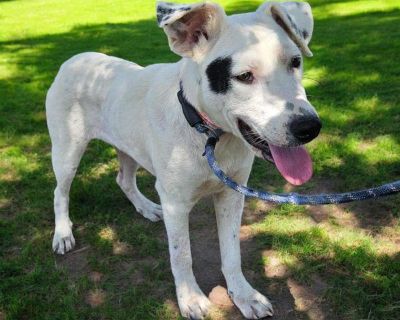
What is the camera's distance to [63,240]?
14.5 ft

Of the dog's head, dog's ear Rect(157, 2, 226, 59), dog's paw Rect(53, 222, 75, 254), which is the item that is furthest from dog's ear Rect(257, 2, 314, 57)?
dog's paw Rect(53, 222, 75, 254)

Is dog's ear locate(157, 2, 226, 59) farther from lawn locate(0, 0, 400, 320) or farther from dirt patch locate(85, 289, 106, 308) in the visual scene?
dirt patch locate(85, 289, 106, 308)

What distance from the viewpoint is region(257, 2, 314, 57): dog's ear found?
293 centimetres

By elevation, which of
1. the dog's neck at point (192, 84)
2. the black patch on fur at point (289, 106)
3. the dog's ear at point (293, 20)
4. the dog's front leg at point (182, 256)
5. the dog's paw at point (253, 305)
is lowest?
the dog's paw at point (253, 305)

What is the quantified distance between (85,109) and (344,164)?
2.75 metres

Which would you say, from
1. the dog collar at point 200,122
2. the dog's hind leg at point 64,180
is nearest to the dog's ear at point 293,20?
the dog collar at point 200,122

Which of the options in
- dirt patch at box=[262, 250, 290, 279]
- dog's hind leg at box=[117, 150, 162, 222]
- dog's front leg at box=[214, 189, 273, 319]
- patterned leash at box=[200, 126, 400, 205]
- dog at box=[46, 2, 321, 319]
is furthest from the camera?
dog's hind leg at box=[117, 150, 162, 222]

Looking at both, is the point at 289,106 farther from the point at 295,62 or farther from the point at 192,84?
the point at 192,84

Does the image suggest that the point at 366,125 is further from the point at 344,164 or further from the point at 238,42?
the point at 238,42

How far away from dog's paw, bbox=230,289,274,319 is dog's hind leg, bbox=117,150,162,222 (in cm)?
137

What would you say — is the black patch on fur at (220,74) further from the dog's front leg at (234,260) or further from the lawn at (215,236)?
the lawn at (215,236)

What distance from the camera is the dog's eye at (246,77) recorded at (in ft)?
8.93

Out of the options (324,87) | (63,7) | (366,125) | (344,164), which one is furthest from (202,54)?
(63,7)

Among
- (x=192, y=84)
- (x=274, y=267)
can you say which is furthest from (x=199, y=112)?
(x=274, y=267)
